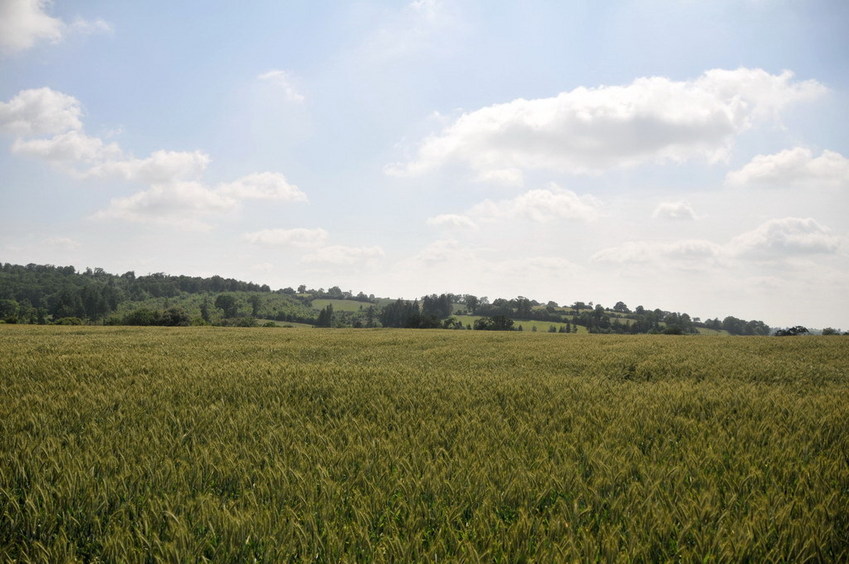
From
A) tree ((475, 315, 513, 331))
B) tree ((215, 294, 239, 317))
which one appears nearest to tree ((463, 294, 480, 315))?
tree ((475, 315, 513, 331))

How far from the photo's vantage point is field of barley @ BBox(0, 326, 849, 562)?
100 inches

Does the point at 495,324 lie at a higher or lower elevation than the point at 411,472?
lower

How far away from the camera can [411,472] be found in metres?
3.59

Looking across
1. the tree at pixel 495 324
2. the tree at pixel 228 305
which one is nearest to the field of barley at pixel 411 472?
the tree at pixel 495 324

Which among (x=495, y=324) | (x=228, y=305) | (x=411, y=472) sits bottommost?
(x=228, y=305)

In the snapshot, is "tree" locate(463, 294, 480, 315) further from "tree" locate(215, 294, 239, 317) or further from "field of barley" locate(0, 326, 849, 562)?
"field of barley" locate(0, 326, 849, 562)

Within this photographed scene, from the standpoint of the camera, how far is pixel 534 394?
21.7ft

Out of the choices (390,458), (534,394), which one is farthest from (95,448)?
(534,394)

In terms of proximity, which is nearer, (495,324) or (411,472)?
(411,472)

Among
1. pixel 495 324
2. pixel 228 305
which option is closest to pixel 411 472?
pixel 495 324

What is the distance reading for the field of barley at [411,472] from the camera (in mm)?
2543

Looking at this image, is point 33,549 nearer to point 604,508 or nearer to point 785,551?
point 604,508

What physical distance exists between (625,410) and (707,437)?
1072mm

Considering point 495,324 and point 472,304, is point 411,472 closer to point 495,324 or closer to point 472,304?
point 495,324
